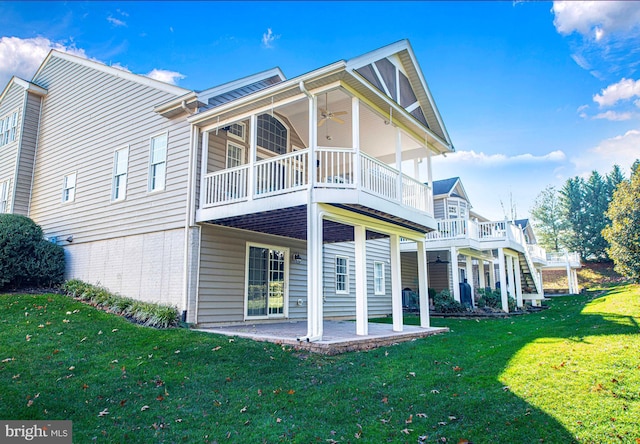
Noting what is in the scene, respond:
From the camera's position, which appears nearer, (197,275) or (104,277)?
(197,275)

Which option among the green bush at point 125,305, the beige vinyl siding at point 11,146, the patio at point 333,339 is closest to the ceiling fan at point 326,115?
the patio at point 333,339

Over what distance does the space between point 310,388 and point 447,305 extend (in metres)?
12.3

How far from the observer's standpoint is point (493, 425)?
4.53 metres

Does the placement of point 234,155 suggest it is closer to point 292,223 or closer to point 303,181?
point 292,223

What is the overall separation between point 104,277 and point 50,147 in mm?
6779

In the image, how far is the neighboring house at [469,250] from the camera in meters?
18.0

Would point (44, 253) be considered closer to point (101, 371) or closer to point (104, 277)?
point (104, 277)

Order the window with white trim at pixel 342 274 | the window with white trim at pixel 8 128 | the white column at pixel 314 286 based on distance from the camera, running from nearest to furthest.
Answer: the white column at pixel 314 286 < the window with white trim at pixel 342 274 < the window with white trim at pixel 8 128

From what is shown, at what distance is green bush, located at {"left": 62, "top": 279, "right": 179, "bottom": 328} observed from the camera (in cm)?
966

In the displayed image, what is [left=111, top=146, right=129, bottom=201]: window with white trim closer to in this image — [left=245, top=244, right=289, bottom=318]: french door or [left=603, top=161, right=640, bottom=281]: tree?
[left=245, top=244, right=289, bottom=318]: french door

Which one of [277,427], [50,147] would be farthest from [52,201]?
[277,427]

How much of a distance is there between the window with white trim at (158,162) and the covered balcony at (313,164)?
1.57 meters

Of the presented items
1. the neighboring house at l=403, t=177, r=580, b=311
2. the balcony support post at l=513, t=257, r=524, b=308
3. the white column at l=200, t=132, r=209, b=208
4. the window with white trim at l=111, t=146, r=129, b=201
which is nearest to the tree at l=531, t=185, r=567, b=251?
the neighboring house at l=403, t=177, r=580, b=311

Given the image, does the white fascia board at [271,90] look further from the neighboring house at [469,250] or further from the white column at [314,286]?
the neighboring house at [469,250]
